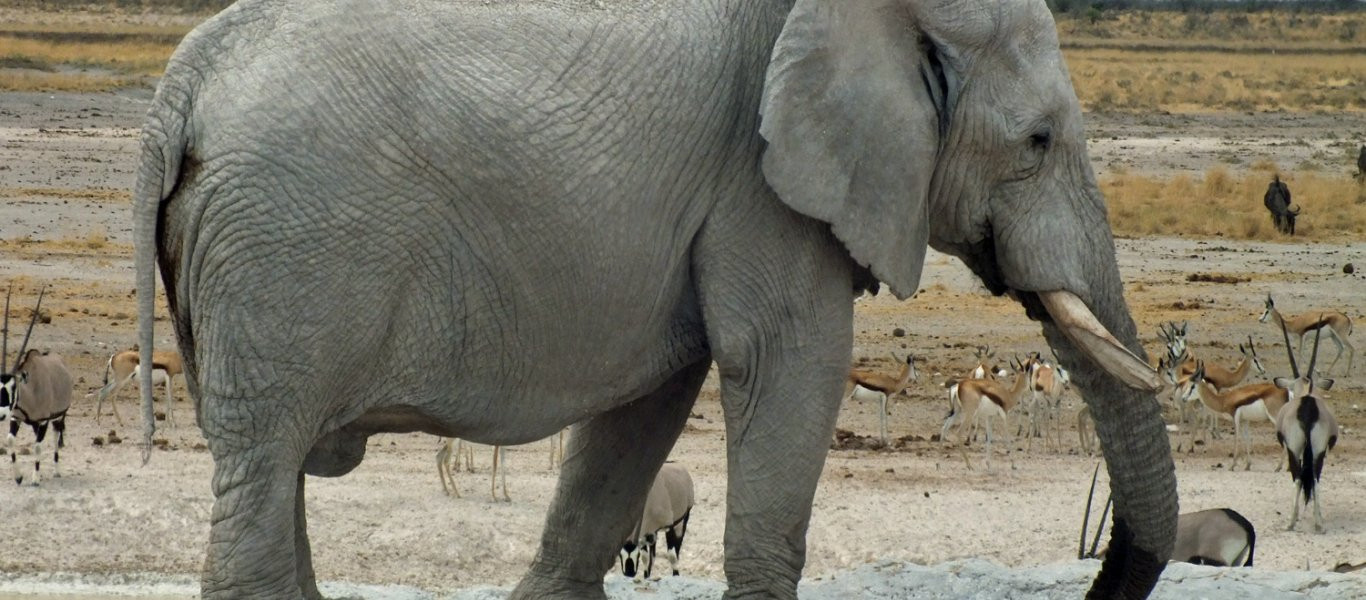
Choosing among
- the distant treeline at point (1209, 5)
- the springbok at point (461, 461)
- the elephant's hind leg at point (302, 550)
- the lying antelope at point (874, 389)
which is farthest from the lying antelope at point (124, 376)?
the distant treeline at point (1209, 5)

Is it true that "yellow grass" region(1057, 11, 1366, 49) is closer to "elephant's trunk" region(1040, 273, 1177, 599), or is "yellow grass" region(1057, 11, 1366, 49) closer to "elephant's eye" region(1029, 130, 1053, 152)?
"elephant's trunk" region(1040, 273, 1177, 599)

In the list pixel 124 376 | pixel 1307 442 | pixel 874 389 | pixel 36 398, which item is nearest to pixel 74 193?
pixel 124 376

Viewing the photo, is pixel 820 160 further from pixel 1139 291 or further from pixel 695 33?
pixel 1139 291

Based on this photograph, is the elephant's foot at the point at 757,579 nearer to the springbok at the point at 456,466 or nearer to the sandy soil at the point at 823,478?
the sandy soil at the point at 823,478

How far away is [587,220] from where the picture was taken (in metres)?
5.33

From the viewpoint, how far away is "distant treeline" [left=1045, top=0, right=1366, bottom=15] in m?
96.1

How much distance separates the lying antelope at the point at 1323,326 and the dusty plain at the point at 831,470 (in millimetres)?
A: 239

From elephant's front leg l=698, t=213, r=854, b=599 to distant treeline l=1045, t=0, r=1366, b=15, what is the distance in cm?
8714

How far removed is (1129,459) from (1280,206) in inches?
672

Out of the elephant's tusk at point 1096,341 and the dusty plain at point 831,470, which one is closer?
A: the elephant's tusk at point 1096,341

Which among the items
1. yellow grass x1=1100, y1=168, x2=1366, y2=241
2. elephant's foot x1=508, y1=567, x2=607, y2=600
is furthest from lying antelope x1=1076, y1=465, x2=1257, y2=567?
yellow grass x1=1100, y1=168, x2=1366, y2=241

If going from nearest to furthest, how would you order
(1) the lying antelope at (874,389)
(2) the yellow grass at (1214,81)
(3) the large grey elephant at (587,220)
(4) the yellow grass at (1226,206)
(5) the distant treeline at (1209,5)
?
1. (3) the large grey elephant at (587,220)
2. (1) the lying antelope at (874,389)
3. (4) the yellow grass at (1226,206)
4. (2) the yellow grass at (1214,81)
5. (5) the distant treeline at (1209,5)

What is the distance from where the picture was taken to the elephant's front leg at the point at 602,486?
20.8ft

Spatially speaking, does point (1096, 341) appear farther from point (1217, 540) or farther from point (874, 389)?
point (874, 389)
